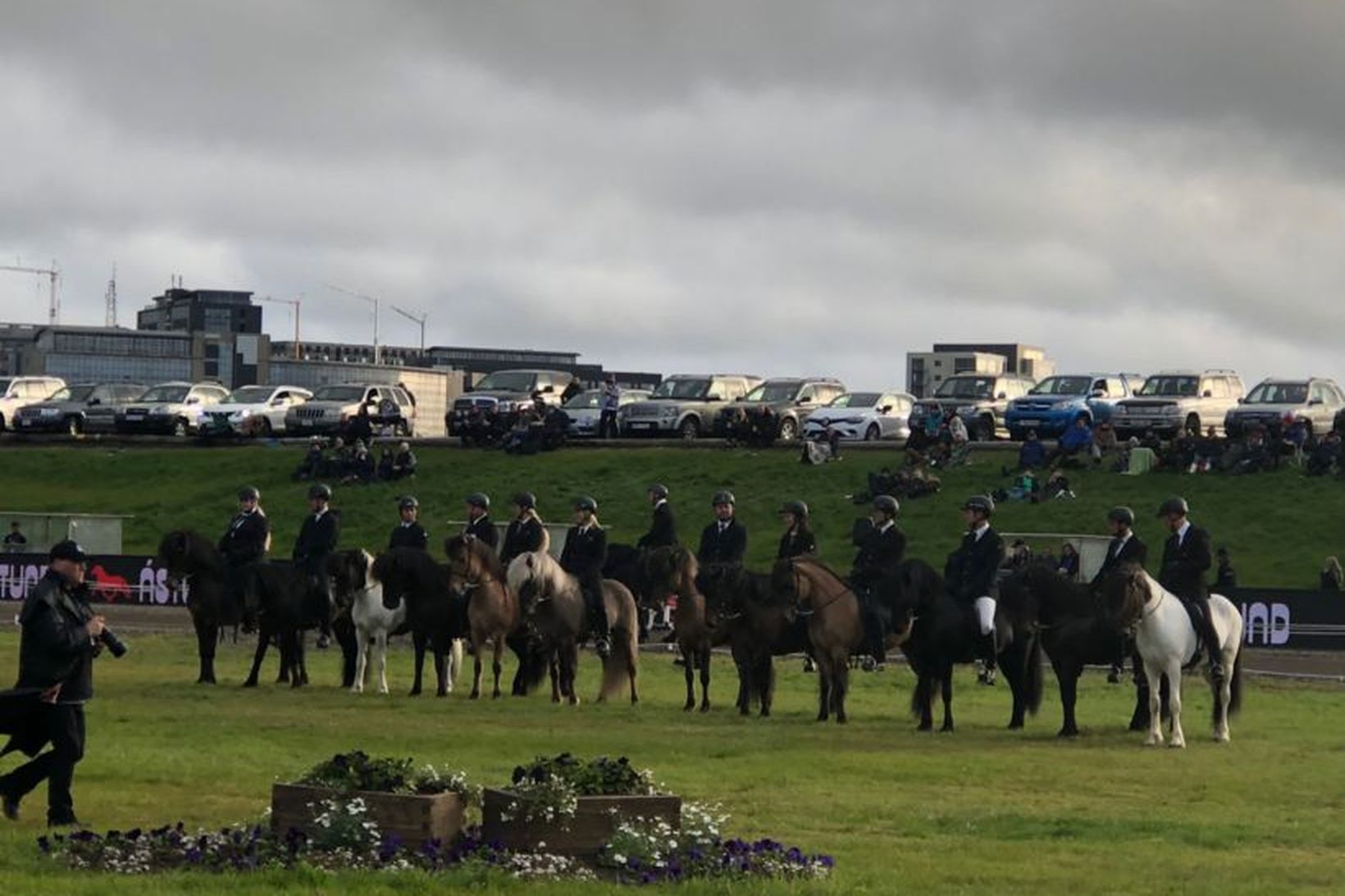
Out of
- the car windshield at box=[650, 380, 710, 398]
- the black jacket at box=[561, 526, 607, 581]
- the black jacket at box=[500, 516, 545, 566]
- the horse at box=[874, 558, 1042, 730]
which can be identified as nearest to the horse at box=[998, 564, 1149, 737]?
the horse at box=[874, 558, 1042, 730]

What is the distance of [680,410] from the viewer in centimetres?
7569

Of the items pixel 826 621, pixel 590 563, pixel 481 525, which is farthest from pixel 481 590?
pixel 826 621

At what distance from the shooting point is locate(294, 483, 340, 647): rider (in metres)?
33.5

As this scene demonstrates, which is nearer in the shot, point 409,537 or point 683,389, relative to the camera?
point 409,537

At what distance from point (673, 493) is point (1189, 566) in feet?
127

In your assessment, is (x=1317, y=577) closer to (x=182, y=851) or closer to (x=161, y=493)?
(x=161, y=493)

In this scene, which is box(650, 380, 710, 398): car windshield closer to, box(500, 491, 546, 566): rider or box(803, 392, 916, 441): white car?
box(803, 392, 916, 441): white car

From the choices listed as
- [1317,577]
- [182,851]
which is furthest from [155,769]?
[1317,577]

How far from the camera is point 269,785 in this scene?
21562 millimetres

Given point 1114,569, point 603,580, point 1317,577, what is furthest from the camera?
point 1317,577

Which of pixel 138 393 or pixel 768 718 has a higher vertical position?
pixel 138 393

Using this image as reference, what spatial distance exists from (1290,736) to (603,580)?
9.57m

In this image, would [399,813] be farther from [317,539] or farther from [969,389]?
[969,389]

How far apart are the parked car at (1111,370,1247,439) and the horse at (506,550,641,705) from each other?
35386 millimetres
